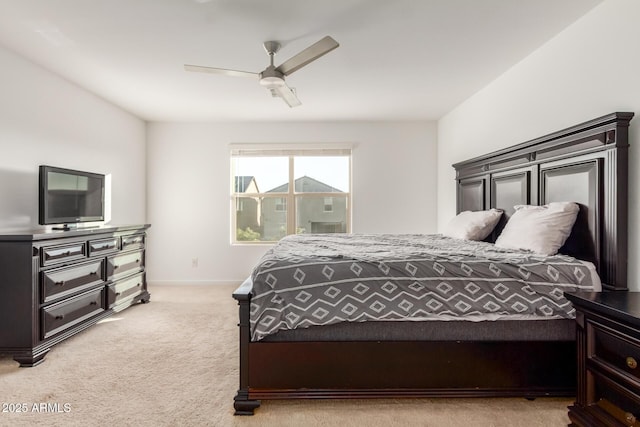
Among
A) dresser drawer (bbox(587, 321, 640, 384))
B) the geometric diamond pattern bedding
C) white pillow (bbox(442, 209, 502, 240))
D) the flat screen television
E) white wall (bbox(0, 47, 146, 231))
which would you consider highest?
white wall (bbox(0, 47, 146, 231))

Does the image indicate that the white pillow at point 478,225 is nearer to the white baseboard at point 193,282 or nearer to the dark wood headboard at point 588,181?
the dark wood headboard at point 588,181

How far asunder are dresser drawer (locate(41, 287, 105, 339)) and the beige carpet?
7.1 inches

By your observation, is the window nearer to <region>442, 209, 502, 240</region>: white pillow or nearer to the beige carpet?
<region>442, 209, 502, 240</region>: white pillow

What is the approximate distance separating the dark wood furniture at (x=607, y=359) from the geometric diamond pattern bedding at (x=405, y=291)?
184 mm

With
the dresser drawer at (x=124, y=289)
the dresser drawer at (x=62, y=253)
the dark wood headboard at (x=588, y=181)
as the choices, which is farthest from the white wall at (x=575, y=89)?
the dresser drawer at (x=124, y=289)

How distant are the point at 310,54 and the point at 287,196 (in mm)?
2984

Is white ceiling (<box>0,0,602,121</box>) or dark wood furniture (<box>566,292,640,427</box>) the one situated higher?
white ceiling (<box>0,0,602,121</box>)

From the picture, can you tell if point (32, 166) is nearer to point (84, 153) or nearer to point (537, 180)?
point (84, 153)

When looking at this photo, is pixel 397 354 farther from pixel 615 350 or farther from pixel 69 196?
pixel 69 196

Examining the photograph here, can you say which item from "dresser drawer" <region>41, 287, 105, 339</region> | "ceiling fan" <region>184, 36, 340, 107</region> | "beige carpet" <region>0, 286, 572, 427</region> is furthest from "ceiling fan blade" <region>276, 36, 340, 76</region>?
"dresser drawer" <region>41, 287, 105, 339</region>

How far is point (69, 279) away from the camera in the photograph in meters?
2.75

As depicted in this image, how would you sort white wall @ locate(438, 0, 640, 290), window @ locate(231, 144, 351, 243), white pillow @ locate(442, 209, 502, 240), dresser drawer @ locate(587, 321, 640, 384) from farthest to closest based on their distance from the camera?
window @ locate(231, 144, 351, 243) < white pillow @ locate(442, 209, 502, 240) < white wall @ locate(438, 0, 640, 290) < dresser drawer @ locate(587, 321, 640, 384)

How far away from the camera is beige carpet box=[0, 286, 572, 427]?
1.74 metres

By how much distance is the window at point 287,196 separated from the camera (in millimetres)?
5051
